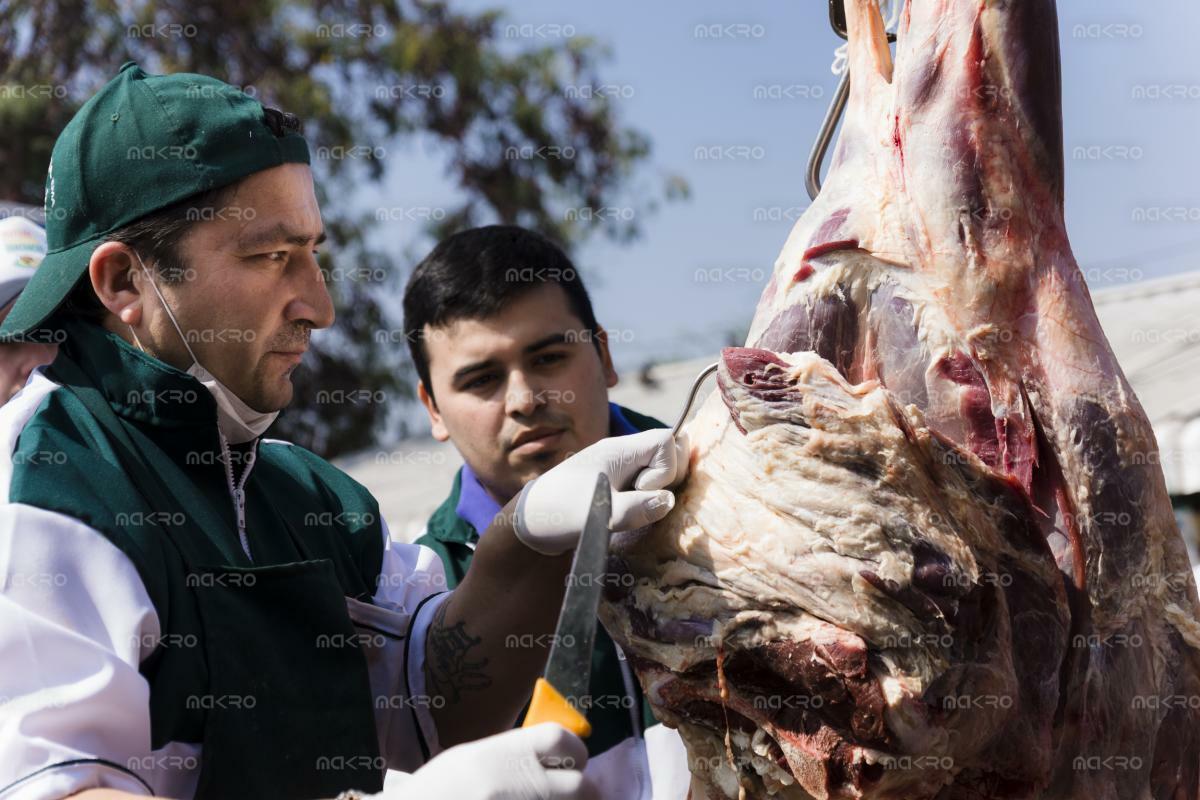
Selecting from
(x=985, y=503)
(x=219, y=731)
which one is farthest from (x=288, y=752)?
(x=985, y=503)

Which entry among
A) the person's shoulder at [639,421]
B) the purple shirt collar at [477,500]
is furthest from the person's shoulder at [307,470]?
the person's shoulder at [639,421]

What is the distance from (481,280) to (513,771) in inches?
99.7

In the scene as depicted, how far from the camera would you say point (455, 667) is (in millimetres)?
2820

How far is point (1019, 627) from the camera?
242 cm

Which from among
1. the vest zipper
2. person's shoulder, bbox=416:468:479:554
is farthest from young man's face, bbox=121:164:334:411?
person's shoulder, bbox=416:468:479:554

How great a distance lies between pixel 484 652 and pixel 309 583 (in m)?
0.48

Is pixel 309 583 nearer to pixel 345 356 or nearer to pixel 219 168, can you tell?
pixel 219 168

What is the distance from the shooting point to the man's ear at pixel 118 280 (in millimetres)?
2561

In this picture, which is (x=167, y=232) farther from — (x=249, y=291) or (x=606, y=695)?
(x=606, y=695)

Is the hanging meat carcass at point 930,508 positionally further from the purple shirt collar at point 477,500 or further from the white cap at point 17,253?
the white cap at point 17,253

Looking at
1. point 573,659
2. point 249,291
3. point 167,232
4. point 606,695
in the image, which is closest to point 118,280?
point 167,232

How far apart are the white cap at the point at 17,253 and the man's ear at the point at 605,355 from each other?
176 cm

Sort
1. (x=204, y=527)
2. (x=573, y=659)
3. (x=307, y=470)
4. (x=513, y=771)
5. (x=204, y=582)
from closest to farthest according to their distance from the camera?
1. (x=513, y=771)
2. (x=573, y=659)
3. (x=204, y=582)
4. (x=204, y=527)
5. (x=307, y=470)


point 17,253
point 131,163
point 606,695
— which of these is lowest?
point 606,695
